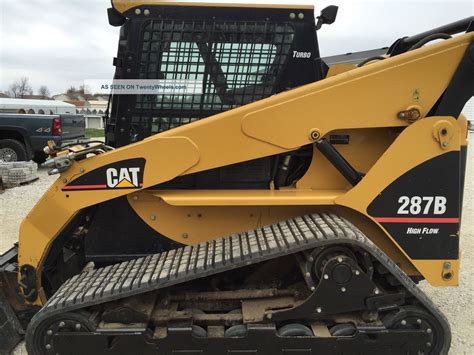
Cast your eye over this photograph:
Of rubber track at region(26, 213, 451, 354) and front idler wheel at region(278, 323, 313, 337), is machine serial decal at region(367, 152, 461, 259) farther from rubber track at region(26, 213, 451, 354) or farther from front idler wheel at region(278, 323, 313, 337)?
front idler wheel at region(278, 323, 313, 337)

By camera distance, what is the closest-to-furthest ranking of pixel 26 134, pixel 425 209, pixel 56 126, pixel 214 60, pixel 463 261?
pixel 425 209 → pixel 214 60 → pixel 463 261 → pixel 26 134 → pixel 56 126

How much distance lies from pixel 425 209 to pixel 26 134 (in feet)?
33.7

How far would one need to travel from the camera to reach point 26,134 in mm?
10953

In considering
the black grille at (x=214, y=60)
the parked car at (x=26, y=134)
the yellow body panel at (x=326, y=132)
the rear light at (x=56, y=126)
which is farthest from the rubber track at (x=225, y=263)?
Result: the rear light at (x=56, y=126)

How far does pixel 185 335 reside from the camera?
260 cm

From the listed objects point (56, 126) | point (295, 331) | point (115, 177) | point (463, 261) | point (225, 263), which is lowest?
point (463, 261)

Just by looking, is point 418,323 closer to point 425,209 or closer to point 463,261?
point 425,209

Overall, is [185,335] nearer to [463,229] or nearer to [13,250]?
[13,250]

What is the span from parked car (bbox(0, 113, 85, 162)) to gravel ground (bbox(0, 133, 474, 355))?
88cm

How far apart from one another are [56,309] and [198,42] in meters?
1.91

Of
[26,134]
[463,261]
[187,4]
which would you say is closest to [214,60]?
[187,4]

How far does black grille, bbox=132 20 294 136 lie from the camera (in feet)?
10.3

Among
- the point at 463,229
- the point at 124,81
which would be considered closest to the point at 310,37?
the point at 124,81

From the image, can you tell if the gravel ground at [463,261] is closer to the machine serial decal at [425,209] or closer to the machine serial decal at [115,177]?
the machine serial decal at [425,209]
